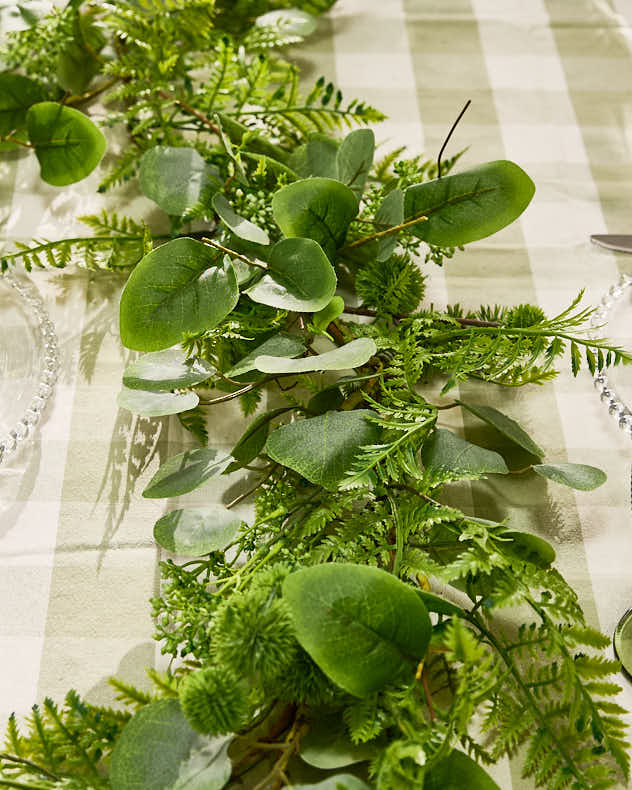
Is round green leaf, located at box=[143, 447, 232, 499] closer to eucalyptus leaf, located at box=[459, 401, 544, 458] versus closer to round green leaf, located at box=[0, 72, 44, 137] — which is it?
eucalyptus leaf, located at box=[459, 401, 544, 458]

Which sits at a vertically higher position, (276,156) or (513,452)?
(276,156)

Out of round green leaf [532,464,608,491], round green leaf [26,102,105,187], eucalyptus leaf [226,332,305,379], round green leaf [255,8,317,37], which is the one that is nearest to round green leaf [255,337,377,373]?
eucalyptus leaf [226,332,305,379]

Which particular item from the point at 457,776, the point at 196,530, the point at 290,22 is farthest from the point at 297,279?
the point at 290,22

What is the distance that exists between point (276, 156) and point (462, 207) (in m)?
0.16

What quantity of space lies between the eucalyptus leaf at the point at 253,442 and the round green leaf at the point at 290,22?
40 cm

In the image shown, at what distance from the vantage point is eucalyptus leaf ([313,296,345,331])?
388 millimetres

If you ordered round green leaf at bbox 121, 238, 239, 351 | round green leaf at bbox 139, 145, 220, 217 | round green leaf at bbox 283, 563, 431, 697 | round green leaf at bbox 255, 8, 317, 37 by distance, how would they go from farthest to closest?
round green leaf at bbox 255, 8, 317, 37 → round green leaf at bbox 139, 145, 220, 217 → round green leaf at bbox 121, 238, 239, 351 → round green leaf at bbox 283, 563, 431, 697

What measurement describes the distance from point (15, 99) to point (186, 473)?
0.35 metres

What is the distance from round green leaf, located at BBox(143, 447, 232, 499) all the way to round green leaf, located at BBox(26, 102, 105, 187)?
0.23 metres

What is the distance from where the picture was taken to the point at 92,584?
1.35ft

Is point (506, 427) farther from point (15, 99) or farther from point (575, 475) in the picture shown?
point (15, 99)

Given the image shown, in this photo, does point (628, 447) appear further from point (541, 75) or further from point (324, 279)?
point (541, 75)

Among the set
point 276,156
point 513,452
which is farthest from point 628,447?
point 276,156

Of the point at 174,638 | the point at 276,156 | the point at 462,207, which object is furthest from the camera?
the point at 276,156
